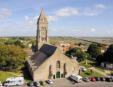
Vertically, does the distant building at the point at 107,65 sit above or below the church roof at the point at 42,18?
below

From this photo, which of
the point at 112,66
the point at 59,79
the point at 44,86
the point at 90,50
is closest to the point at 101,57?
the point at 112,66

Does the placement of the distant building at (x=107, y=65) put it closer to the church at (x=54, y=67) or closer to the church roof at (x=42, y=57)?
the church at (x=54, y=67)

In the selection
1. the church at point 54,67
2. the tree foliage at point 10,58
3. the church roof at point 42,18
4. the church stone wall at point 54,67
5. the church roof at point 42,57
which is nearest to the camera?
the church stone wall at point 54,67

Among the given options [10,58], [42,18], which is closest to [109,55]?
[42,18]

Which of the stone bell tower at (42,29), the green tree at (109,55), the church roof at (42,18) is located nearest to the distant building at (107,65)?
the green tree at (109,55)

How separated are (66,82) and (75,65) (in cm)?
892

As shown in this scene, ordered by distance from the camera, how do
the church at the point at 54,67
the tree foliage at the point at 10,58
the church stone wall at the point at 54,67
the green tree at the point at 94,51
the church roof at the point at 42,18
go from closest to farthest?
the church stone wall at the point at 54,67, the church at the point at 54,67, the tree foliage at the point at 10,58, the church roof at the point at 42,18, the green tree at the point at 94,51

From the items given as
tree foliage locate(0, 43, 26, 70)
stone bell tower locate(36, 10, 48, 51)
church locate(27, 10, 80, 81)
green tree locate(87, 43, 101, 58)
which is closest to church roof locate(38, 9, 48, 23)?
stone bell tower locate(36, 10, 48, 51)

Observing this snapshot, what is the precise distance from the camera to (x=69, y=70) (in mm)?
46812

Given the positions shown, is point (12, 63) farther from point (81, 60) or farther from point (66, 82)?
point (81, 60)

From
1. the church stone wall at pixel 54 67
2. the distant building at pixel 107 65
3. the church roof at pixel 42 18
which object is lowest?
the distant building at pixel 107 65

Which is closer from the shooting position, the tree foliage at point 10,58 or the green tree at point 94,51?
the tree foliage at point 10,58

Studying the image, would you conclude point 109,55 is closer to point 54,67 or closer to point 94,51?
point 94,51

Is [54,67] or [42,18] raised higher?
[42,18]
